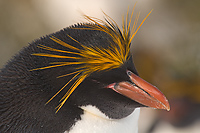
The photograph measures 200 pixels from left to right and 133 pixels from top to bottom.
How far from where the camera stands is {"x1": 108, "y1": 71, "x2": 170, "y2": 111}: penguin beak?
0.91 m

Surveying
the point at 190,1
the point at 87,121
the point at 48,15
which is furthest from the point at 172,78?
the point at 87,121

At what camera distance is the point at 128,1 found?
266cm

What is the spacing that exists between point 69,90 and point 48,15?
7.14 feet

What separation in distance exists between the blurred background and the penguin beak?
5.76 feet

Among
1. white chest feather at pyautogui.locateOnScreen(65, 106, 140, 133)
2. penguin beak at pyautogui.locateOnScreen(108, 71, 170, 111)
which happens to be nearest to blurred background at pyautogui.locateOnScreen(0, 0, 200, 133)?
white chest feather at pyautogui.locateOnScreen(65, 106, 140, 133)

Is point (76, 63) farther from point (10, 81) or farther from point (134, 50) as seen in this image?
point (134, 50)

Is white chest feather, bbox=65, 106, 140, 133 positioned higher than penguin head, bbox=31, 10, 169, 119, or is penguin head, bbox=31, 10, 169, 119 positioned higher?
penguin head, bbox=31, 10, 169, 119

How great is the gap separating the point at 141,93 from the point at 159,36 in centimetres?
201

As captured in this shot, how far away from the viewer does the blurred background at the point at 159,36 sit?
2.69m

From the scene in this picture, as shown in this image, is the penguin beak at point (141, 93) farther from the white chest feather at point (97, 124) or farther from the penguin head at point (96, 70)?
the white chest feather at point (97, 124)

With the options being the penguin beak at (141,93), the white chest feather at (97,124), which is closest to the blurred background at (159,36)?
the white chest feather at (97,124)

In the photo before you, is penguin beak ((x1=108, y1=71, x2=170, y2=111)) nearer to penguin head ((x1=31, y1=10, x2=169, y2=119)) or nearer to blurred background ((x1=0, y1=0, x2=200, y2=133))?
penguin head ((x1=31, y1=10, x2=169, y2=119))

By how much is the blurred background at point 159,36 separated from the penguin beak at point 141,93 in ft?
5.76

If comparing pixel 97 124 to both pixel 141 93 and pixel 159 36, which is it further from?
pixel 159 36
